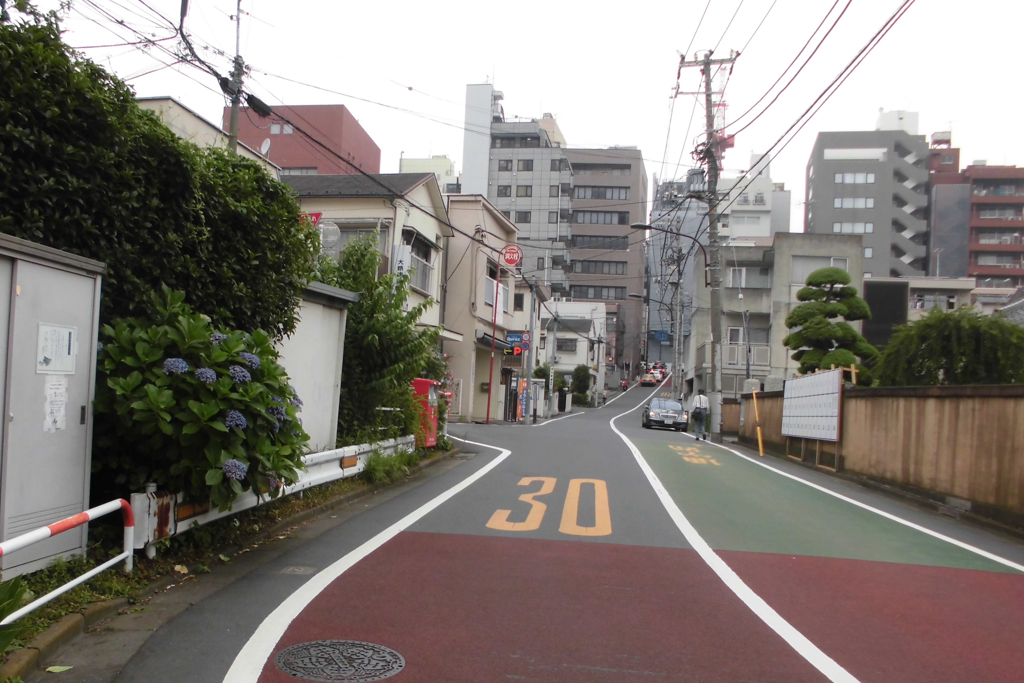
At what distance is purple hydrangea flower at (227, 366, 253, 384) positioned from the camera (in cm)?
564

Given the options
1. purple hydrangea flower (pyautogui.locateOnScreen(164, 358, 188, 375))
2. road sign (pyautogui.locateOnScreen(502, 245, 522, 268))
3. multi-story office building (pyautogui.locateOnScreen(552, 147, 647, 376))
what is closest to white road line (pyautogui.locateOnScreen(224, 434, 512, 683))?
purple hydrangea flower (pyautogui.locateOnScreen(164, 358, 188, 375))

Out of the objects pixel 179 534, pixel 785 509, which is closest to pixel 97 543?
pixel 179 534

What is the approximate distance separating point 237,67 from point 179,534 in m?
13.3

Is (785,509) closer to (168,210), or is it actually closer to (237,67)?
(168,210)

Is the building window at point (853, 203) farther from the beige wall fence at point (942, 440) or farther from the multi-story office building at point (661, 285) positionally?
the beige wall fence at point (942, 440)

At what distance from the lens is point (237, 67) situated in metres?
16.5

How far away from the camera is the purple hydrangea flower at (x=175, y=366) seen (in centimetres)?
545

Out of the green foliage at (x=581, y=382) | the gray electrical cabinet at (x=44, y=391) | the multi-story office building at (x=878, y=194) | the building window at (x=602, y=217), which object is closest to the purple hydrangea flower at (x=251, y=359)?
the gray electrical cabinet at (x=44, y=391)

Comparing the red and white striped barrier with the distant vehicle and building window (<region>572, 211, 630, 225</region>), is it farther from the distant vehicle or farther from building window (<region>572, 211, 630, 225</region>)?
building window (<region>572, 211, 630, 225</region>)

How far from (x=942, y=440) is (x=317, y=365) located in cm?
906

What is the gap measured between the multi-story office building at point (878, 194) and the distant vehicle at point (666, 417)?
111 ft

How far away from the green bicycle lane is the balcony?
15.5 metres

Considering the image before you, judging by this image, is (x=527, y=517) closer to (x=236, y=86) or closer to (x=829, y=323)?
(x=236, y=86)

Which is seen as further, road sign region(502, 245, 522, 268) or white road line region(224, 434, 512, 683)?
road sign region(502, 245, 522, 268)
